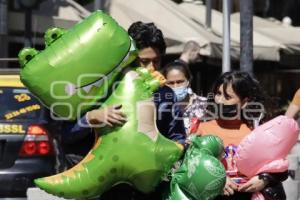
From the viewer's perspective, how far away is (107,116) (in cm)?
392

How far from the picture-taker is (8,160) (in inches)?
288

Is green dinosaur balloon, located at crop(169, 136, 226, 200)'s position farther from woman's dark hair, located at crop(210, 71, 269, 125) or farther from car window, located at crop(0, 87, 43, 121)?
car window, located at crop(0, 87, 43, 121)

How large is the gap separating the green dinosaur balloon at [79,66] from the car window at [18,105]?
3.45 m

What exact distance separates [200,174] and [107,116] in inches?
21.9

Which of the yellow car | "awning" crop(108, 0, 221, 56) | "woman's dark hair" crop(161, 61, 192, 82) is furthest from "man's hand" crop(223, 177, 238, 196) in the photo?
"awning" crop(108, 0, 221, 56)

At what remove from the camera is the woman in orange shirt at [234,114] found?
457cm

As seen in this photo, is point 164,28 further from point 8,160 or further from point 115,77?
point 115,77

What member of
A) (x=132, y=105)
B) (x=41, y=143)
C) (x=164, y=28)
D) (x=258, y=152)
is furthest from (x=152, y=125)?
(x=164, y=28)

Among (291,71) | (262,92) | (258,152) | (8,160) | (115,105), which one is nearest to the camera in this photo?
(115,105)

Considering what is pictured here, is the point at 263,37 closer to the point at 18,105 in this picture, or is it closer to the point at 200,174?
the point at 18,105

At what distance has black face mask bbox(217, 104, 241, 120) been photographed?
15.2 ft

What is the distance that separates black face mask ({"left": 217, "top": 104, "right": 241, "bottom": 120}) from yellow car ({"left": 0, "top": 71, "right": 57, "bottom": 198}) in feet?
9.82

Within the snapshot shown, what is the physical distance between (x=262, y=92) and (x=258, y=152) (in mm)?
503

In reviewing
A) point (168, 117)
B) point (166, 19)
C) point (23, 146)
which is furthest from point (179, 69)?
point (166, 19)
